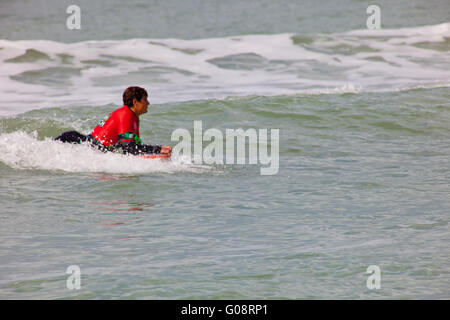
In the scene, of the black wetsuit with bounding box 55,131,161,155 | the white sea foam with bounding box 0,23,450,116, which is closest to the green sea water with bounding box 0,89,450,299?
the black wetsuit with bounding box 55,131,161,155

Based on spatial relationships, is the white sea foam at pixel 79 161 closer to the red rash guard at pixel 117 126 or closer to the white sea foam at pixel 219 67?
the red rash guard at pixel 117 126

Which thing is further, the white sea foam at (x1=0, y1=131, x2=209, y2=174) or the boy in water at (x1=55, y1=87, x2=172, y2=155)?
the white sea foam at (x1=0, y1=131, x2=209, y2=174)

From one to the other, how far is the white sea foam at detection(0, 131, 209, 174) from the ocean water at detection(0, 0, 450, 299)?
2 centimetres

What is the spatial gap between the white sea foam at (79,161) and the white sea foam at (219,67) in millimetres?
4694

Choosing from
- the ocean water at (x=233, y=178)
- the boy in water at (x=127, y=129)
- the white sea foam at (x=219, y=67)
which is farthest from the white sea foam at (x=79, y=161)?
the white sea foam at (x=219, y=67)

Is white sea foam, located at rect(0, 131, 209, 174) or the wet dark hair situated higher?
the wet dark hair

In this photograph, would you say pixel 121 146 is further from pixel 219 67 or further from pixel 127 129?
pixel 219 67

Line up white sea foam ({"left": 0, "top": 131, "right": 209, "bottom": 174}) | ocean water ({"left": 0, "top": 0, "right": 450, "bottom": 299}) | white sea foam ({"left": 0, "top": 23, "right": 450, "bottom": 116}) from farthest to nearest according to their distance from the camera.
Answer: white sea foam ({"left": 0, "top": 23, "right": 450, "bottom": 116})
white sea foam ({"left": 0, "top": 131, "right": 209, "bottom": 174})
ocean water ({"left": 0, "top": 0, "right": 450, "bottom": 299})

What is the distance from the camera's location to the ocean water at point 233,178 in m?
4.75

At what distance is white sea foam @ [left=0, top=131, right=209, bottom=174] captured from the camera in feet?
27.8

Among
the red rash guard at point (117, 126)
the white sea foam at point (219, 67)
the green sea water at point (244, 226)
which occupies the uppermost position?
the white sea foam at point (219, 67)

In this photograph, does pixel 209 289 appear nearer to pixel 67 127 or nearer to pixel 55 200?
pixel 55 200

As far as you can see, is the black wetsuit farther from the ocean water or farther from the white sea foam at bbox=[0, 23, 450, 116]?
the white sea foam at bbox=[0, 23, 450, 116]

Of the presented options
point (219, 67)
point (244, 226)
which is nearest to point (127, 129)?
point (244, 226)
